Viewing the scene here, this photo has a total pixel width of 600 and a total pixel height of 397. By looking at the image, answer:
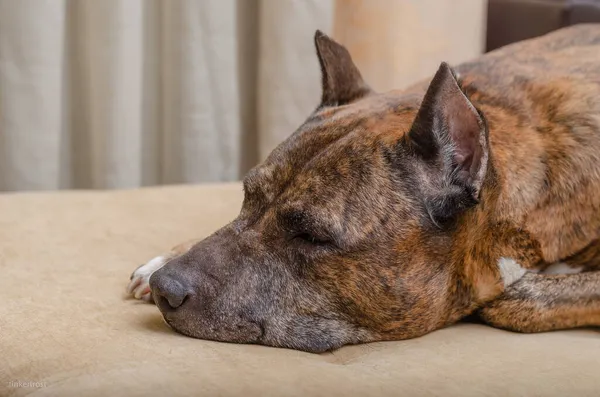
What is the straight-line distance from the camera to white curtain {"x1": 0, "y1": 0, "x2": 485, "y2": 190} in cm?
339

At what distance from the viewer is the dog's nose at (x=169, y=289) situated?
5.77ft

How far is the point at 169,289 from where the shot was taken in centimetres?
176

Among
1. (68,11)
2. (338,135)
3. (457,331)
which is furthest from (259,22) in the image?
(457,331)

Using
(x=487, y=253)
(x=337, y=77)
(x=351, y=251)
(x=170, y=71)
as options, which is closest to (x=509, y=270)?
(x=487, y=253)

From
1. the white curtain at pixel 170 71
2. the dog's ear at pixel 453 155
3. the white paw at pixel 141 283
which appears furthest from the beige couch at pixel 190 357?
the white curtain at pixel 170 71

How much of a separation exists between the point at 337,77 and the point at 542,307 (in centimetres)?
84

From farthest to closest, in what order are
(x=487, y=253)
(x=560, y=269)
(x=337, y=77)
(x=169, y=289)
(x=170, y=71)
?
(x=170, y=71)
(x=337, y=77)
(x=560, y=269)
(x=487, y=253)
(x=169, y=289)

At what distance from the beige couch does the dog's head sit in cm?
6

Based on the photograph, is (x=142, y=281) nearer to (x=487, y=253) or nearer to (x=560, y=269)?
(x=487, y=253)

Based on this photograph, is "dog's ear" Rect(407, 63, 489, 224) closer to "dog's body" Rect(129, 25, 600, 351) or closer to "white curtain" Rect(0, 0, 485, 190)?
"dog's body" Rect(129, 25, 600, 351)

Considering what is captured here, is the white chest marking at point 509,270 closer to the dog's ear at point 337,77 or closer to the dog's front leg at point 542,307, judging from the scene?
the dog's front leg at point 542,307

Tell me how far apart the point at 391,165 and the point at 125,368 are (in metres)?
0.72

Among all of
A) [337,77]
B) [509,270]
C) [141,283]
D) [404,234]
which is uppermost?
[337,77]

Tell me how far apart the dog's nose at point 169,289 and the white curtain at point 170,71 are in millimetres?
1843
